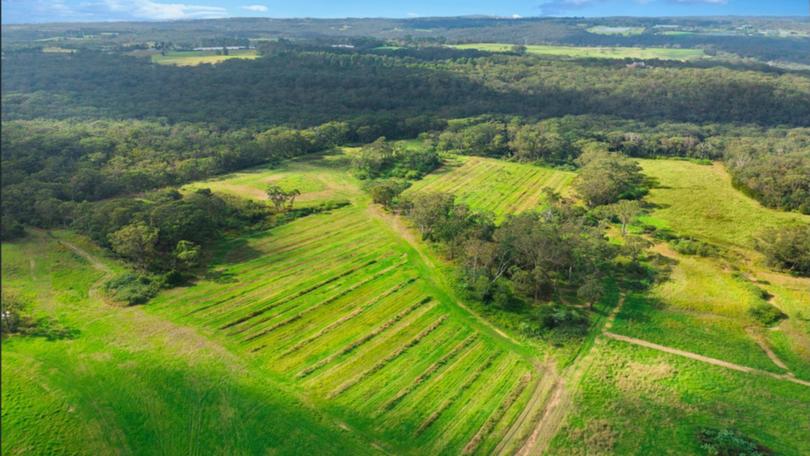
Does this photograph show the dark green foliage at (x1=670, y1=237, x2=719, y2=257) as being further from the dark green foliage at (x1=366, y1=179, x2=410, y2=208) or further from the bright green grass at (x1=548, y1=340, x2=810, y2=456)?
the dark green foliage at (x1=366, y1=179, x2=410, y2=208)

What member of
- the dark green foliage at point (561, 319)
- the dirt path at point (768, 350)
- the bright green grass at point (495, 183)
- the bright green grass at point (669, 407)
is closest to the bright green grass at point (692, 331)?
the dirt path at point (768, 350)

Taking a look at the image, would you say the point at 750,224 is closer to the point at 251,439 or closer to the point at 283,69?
the point at 251,439

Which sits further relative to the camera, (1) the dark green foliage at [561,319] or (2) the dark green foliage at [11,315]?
(1) the dark green foliage at [561,319]

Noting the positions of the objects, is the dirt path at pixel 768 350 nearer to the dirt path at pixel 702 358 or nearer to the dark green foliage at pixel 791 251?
the dirt path at pixel 702 358

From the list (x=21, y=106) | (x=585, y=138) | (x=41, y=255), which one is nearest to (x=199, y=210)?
(x=41, y=255)

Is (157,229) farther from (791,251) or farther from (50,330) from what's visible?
(791,251)

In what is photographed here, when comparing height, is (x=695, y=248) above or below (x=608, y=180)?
below

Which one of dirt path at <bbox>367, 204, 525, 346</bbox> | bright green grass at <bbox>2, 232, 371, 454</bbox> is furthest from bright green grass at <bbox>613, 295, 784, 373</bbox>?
bright green grass at <bbox>2, 232, 371, 454</bbox>

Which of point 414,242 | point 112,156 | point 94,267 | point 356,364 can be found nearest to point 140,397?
point 356,364
